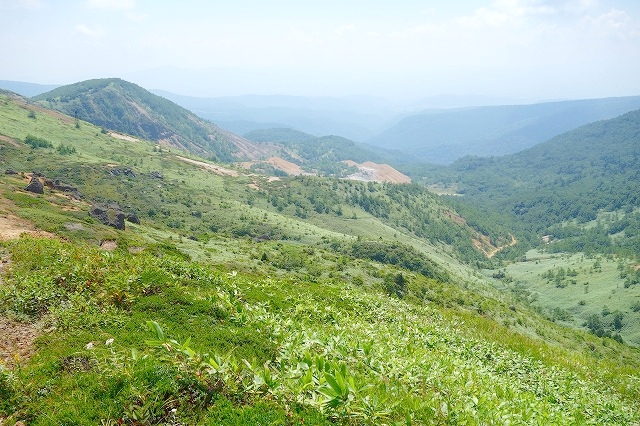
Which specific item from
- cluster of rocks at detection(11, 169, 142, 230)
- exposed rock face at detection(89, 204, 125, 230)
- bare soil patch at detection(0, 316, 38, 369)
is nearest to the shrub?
cluster of rocks at detection(11, 169, 142, 230)

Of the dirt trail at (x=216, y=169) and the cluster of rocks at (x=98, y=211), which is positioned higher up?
the cluster of rocks at (x=98, y=211)

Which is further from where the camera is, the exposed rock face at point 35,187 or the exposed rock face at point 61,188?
the exposed rock face at point 61,188

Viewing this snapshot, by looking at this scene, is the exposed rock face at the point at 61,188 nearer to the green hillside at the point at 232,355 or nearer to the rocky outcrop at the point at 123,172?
the green hillside at the point at 232,355

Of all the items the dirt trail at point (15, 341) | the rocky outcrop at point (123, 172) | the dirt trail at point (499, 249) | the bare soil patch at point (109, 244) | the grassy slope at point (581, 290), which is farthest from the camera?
the dirt trail at point (499, 249)

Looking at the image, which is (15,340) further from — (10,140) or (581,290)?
(10,140)

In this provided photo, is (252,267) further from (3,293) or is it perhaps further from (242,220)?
(242,220)

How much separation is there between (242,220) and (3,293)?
277 feet

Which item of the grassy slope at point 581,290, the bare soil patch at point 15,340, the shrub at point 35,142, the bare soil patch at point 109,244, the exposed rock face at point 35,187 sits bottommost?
the grassy slope at point 581,290

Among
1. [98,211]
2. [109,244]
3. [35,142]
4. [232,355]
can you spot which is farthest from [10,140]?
[232,355]

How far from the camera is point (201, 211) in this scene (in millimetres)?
100812

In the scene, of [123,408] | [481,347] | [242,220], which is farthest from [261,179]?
[123,408]

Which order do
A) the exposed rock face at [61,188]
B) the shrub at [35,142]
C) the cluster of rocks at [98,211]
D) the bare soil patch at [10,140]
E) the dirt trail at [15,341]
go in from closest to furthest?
the dirt trail at [15,341]
the cluster of rocks at [98,211]
the exposed rock face at [61,188]
the bare soil patch at [10,140]
the shrub at [35,142]

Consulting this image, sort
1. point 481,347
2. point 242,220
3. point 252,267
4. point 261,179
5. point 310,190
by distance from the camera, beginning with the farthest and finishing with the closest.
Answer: point 261,179
point 310,190
point 242,220
point 252,267
point 481,347

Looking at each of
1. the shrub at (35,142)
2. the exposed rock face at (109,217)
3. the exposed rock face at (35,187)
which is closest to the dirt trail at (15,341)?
the exposed rock face at (109,217)
